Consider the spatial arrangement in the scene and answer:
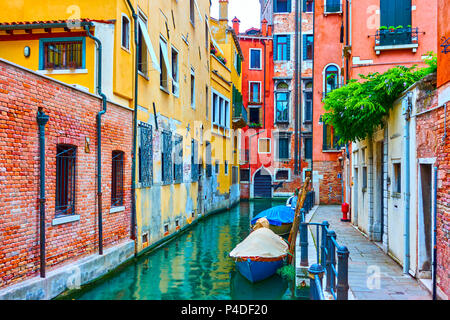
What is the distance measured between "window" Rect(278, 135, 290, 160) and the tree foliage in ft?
76.2

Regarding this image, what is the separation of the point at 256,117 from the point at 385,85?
86.8 feet

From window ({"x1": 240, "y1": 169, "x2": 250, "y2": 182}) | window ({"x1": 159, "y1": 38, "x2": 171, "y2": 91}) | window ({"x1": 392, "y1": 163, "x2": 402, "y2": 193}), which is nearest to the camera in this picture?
window ({"x1": 392, "y1": 163, "x2": 402, "y2": 193})

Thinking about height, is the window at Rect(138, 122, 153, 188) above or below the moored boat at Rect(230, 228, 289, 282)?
above

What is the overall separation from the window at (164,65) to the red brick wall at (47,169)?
3728 mm

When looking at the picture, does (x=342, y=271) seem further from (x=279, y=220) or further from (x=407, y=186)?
(x=279, y=220)

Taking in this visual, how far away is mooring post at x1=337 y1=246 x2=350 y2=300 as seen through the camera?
4594 mm

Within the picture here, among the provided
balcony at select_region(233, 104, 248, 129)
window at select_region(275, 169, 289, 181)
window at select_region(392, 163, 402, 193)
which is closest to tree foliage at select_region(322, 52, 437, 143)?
window at select_region(392, 163, 402, 193)

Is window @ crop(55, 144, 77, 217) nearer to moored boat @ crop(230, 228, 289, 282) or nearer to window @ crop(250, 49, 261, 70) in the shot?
moored boat @ crop(230, 228, 289, 282)

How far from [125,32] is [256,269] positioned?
6681 millimetres

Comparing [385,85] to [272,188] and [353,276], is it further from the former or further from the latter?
[272,188]

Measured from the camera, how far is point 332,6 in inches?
1007

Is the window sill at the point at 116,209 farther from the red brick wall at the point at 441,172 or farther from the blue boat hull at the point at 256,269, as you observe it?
the red brick wall at the point at 441,172

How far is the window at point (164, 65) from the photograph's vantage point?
14161mm
